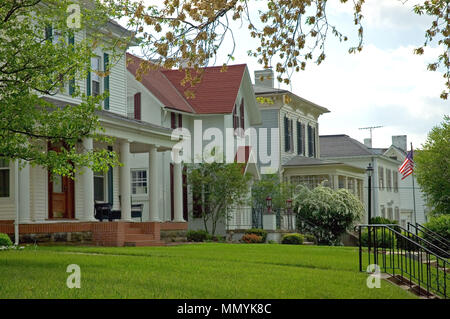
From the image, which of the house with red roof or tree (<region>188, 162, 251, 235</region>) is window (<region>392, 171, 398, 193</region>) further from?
tree (<region>188, 162, 251, 235</region>)

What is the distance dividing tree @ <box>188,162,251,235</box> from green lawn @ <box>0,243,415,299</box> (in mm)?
13560

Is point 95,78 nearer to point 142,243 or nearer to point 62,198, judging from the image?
point 62,198

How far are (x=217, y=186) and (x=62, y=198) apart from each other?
9013 millimetres

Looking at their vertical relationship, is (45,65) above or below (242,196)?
above

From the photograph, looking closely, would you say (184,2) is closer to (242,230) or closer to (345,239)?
(242,230)

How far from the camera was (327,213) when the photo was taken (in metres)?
31.4

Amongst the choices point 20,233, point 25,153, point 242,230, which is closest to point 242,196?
point 242,230

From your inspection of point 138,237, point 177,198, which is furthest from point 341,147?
point 138,237

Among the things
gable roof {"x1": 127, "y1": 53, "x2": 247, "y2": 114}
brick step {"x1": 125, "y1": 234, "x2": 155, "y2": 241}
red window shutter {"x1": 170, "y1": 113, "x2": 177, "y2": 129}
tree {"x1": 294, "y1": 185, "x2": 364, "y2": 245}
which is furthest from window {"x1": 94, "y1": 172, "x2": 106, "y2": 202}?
tree {"x1": 294, "y1": 185, "x2": 364, "y2": 245}

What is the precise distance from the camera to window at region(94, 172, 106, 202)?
24.2 m

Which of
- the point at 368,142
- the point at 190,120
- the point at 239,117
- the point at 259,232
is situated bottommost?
the point at 259,232

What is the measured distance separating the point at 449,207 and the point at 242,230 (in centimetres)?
1909

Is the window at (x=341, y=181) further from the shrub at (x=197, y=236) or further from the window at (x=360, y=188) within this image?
the shrub at (x=197, y=236)

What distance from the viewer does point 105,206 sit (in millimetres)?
21797
